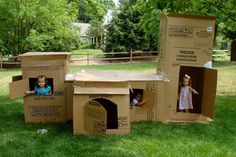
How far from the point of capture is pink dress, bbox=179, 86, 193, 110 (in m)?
5.90

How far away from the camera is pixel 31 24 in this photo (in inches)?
940

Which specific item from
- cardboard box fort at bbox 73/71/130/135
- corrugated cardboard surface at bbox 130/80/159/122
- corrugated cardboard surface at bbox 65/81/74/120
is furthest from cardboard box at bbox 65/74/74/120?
corrugated cardboard surface at bbox 130/80/159/122

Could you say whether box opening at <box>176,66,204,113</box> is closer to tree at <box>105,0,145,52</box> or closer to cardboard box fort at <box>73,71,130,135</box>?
cardboard box fort at <box>73,71,130,135</box>

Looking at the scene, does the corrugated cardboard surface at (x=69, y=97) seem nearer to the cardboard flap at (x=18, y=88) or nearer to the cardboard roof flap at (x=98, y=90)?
the cardboard flap at (x=18, y=88)

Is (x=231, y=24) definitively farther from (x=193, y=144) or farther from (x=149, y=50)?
(x=149, y=50)

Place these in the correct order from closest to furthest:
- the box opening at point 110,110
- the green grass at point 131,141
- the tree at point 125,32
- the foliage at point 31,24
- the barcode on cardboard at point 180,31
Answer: the green grass at point 131,141 < the box opening at point 110,110 < the barcode on cardboard at point 180,31 < the foliage at point 31,24 < the tree at point 125,32

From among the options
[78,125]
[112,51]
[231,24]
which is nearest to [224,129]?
[78,125]

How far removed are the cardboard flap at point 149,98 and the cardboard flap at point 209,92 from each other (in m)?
0.75

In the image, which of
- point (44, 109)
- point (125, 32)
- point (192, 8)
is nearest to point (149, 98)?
point (44, 109)

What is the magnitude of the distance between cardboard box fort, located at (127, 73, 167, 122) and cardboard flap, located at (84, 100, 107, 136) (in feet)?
2.84

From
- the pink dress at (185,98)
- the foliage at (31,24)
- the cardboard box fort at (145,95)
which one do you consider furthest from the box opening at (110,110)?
the foliage at (31,24)

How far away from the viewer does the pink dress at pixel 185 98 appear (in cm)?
590

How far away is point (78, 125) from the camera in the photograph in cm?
509

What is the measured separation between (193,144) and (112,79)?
1.28 metres
